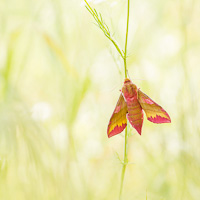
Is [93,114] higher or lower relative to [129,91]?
higher

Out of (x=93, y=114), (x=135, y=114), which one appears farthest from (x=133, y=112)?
(x=93, y=114)

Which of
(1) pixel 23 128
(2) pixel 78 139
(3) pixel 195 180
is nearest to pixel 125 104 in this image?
(1) pixel 23 128

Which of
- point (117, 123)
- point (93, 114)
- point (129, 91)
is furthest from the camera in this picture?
point (93, 114)

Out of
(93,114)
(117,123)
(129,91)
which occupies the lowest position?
(117,123)

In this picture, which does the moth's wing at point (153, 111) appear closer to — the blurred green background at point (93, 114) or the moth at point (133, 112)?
the moth at point (133, 112)

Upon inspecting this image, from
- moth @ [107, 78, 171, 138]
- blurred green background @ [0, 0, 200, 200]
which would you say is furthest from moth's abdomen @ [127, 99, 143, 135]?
blurred green background @ [0, 0, 200, 200]

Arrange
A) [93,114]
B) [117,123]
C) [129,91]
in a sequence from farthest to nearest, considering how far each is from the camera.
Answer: [93,114], [129,91], [117,123]

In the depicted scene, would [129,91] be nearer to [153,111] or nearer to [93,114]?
[153,111]

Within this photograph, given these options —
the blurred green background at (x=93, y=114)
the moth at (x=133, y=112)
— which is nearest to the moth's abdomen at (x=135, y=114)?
the moth at (x=133, y=112)

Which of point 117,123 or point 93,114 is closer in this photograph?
point 117,123
